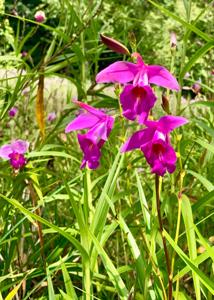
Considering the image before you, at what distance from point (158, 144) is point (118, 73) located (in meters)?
0.13

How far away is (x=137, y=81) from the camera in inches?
36.8

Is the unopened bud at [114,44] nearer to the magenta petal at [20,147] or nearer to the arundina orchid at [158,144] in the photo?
the arundina orchid at [158,144]

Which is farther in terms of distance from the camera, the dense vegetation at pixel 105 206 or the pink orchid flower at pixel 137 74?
the dense vegetation at pixel 105 206

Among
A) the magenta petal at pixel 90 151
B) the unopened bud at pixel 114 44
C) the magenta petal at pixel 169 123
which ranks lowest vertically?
the magenta petal at pixel 90 151

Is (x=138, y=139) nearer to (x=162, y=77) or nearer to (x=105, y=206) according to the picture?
(x=162, y=77)

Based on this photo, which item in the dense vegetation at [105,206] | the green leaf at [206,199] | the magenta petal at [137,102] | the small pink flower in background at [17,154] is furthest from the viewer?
the small pink flower in background at [17,154]

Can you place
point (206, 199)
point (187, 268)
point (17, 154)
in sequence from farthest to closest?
1. point (17, 154)
2. point (206, 199)
3. point (187, 268)

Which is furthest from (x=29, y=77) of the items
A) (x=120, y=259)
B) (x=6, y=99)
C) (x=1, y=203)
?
(x=120, y=259)

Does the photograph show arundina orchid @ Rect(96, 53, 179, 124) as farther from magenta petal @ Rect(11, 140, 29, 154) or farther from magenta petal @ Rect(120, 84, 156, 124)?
magenta petal @ Rect(11, 140, 29, 154)

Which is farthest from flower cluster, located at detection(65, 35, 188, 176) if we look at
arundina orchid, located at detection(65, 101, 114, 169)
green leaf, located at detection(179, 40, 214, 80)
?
green leaf, located at detection(179, 40, 214, 80)

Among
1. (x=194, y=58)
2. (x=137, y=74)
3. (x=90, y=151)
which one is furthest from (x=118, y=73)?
(x=194, y=58)

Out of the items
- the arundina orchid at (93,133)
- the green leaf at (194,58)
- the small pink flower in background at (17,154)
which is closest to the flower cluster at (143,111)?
the arundina orchid at (93,133)

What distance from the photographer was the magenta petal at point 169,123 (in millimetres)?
947

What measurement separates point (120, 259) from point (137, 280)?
660mm
